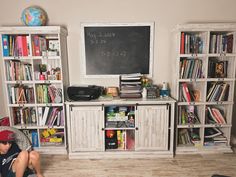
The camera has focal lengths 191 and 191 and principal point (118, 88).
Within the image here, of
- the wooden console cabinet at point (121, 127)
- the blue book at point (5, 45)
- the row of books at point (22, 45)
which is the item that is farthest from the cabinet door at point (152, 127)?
the blue book at point (5, 45)

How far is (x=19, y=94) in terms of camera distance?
8.71 feet

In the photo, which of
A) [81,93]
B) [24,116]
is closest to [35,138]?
[24,116]

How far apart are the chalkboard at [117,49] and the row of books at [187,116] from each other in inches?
29.1

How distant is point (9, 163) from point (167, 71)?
233 centimetres

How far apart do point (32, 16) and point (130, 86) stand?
1625 millimetres

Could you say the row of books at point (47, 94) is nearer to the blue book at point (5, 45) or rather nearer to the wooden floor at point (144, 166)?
the blue book at point (5, 45)

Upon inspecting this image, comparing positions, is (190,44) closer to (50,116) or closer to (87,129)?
(87,129)

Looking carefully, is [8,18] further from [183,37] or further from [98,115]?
[183,37]

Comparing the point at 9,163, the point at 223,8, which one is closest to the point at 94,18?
the point at 223,8

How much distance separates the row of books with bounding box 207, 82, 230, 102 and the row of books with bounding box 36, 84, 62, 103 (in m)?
2.11

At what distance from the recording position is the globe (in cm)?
255

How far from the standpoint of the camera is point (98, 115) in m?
2.54

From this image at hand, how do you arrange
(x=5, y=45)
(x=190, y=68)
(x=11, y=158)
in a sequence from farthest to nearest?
1. (x=190, y=68)
2. (x=5, y=45)
3. (x=11, y=158)

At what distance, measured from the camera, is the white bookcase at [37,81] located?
8.36ft
